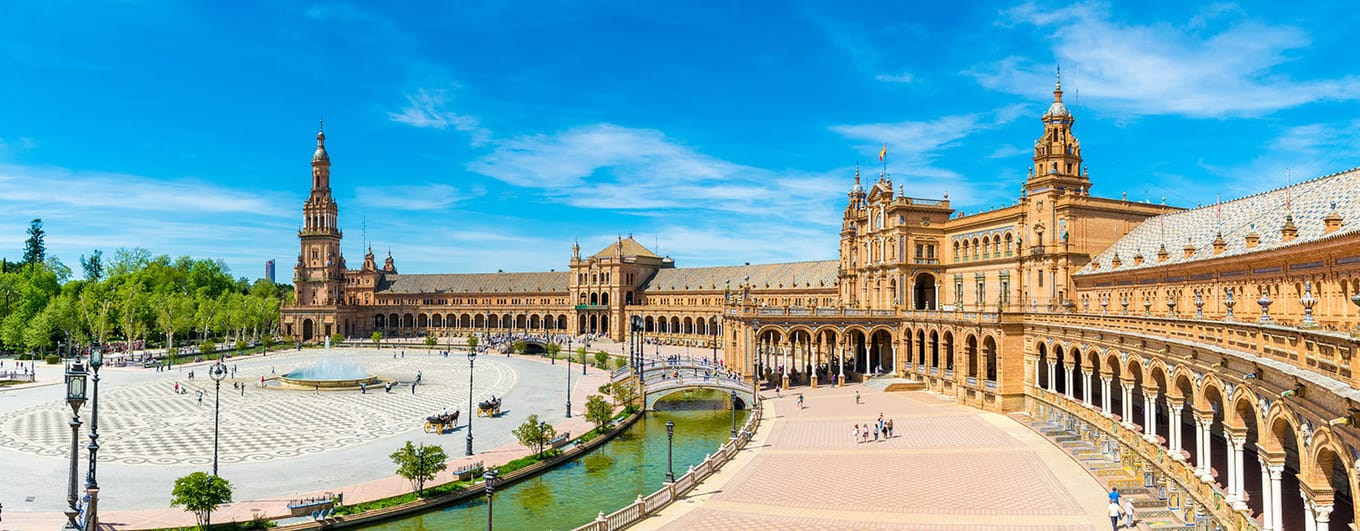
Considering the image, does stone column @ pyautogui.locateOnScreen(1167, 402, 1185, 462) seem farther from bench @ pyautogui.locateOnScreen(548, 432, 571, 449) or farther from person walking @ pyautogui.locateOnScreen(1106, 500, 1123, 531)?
bench @ pyautogui.locateOnScreen(548, 432, 571, 449)

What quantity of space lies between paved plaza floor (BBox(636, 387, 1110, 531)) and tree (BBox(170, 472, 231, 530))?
14.6m

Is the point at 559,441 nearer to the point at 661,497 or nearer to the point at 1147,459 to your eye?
Result: the point at 661,497

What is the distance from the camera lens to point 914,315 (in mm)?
62625

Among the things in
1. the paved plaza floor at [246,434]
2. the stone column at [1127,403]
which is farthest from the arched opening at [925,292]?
the stone column at [1127,403]

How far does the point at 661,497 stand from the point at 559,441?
548 inches

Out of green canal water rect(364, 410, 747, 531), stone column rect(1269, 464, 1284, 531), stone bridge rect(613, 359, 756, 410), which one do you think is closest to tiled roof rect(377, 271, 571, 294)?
stone bridge rect(613, 359, 756, 410)

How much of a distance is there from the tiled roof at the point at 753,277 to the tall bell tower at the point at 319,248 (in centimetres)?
5284

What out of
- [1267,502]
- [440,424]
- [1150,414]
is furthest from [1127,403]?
[440,424]

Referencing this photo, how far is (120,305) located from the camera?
9675 centimetres

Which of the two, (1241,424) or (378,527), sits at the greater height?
(1241,424)

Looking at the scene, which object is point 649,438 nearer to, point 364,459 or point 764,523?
point 364,459

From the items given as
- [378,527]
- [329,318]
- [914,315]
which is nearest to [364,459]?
[378,527]

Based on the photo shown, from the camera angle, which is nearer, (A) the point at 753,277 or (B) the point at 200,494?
(B) the point at 200,494

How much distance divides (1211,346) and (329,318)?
128936 mm
